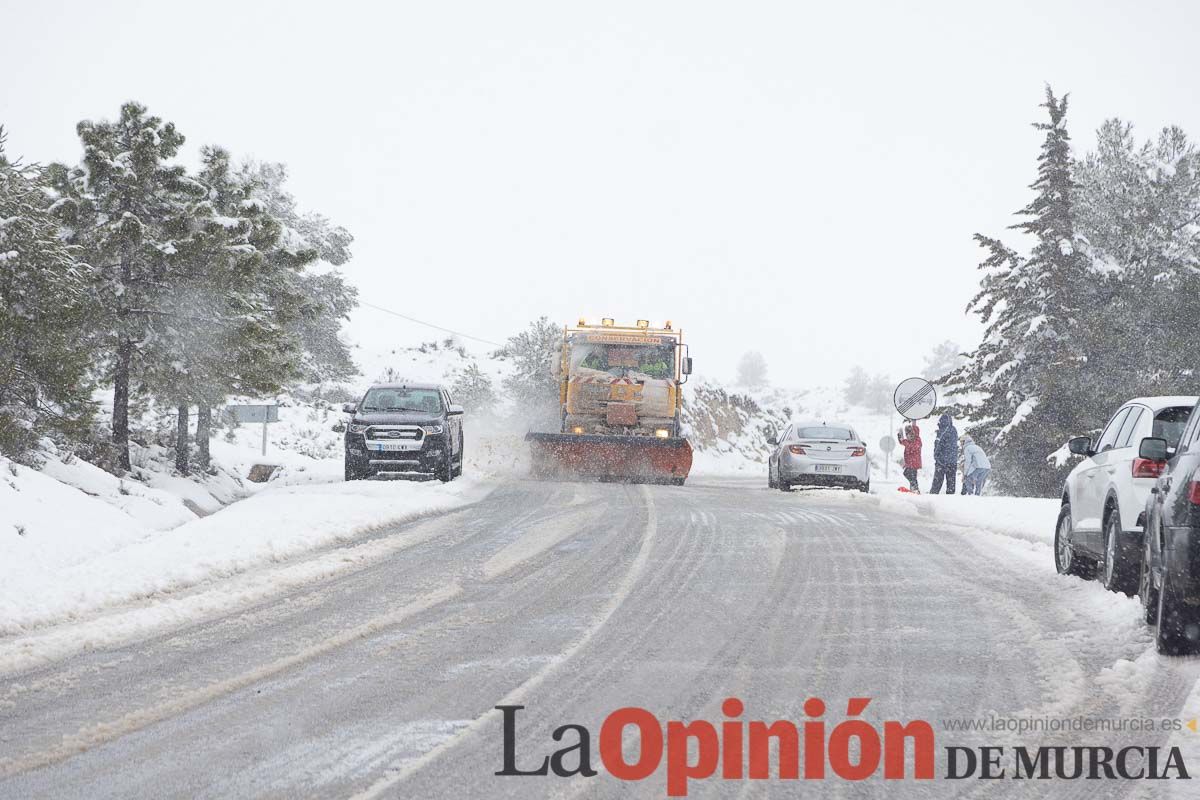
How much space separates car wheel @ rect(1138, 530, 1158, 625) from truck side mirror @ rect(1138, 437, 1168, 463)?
0.48 m

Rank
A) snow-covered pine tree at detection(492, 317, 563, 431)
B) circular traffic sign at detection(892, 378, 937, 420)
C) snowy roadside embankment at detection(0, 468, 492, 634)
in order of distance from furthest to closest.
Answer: snow-covered pine tree at detection(492, 317, 563, 431)
circular traffic sign at detection(892, 378, 937, 420)
snowy roadside embankment at detection(0, 468, 492, 634)

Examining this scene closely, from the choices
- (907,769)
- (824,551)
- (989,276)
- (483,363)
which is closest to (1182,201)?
(989,276)

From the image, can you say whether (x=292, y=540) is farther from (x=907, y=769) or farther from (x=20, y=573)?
(x=907, y=769)

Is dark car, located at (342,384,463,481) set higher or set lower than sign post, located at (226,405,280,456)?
lower

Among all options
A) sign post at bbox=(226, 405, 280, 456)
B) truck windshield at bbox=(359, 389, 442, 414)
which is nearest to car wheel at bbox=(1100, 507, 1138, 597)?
truck windshield at bbox=(359, 389, 442, 414)

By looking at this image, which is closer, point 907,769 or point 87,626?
point 907,769

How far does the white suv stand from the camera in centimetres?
778

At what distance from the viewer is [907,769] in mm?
4203

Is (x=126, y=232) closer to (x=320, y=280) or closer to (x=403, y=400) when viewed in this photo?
(x=403, y=400)

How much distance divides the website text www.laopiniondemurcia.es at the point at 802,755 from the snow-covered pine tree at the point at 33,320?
11.8 metres

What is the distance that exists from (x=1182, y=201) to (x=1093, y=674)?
44.7 meters

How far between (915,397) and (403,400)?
9762mm

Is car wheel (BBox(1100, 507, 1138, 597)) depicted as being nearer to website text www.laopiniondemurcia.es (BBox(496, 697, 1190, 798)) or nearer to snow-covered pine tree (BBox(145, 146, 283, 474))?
website text www.laopiniondemurcia.es (BBox(496, 697, 1190, 798))

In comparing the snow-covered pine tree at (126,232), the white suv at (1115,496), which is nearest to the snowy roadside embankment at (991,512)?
the white suv at (1115,496)
